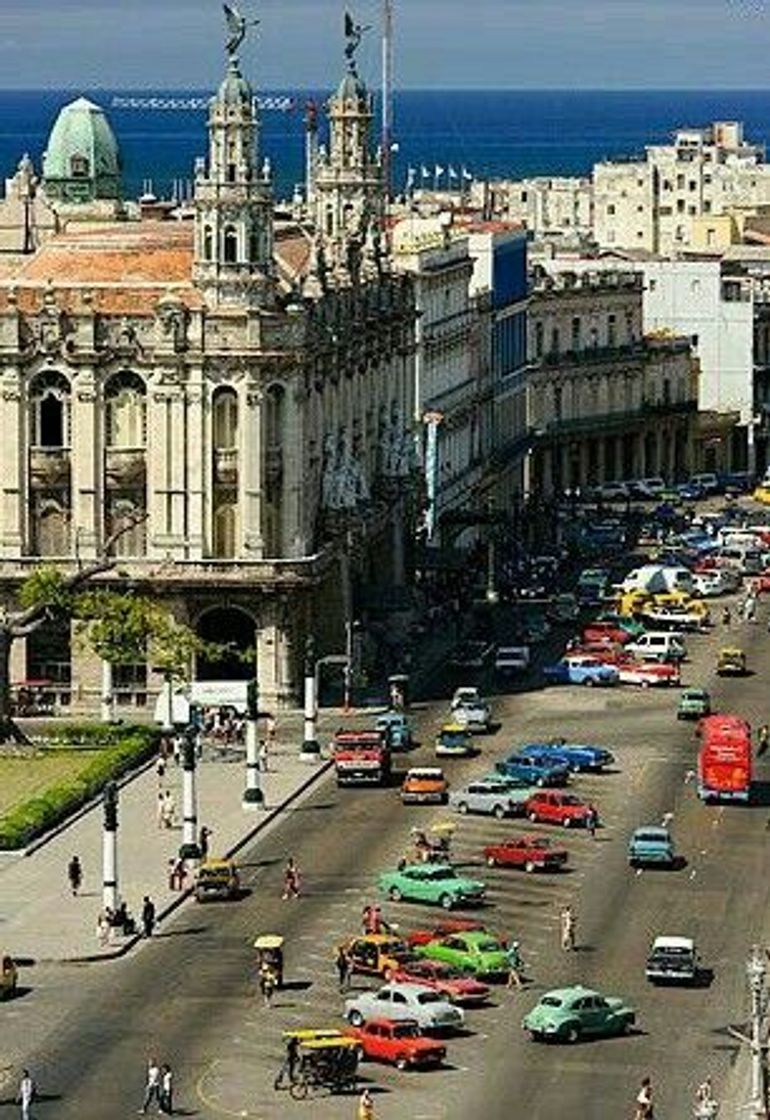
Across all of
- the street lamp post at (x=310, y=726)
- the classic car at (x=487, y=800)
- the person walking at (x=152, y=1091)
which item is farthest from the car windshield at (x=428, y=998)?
the street lamp post at (x=310, y=726)

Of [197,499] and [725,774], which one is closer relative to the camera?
[725,774]

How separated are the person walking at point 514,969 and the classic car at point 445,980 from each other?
819 mm

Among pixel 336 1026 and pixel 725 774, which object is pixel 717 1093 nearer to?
pixel 336 1026

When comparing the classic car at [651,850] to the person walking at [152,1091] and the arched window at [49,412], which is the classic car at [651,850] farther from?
the arched window at [49,412]

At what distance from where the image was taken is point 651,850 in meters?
128

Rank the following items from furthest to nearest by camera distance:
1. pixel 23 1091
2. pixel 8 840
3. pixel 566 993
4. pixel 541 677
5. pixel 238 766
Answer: pixel 541 677 < pixel 238 766 < pixel 8 840 < pixel 566 993 < pixel 23 1091

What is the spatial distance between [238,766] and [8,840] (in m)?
19.4

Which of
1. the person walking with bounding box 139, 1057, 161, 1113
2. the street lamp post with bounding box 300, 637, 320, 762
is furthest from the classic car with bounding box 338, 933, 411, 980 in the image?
the street lamp post with bounding box 300, 637, 320, 762

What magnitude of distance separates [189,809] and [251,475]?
112 ft

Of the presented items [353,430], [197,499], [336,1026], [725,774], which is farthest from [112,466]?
[336,1026]

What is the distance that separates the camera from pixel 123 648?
156250 millimetres

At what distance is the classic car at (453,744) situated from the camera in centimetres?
15138

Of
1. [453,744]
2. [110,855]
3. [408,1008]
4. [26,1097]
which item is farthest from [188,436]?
[26,1097]

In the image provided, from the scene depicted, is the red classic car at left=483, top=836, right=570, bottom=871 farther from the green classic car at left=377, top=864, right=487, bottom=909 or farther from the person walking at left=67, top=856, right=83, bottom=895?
the person walking at left=67, top=856, right=83, bottom=895
